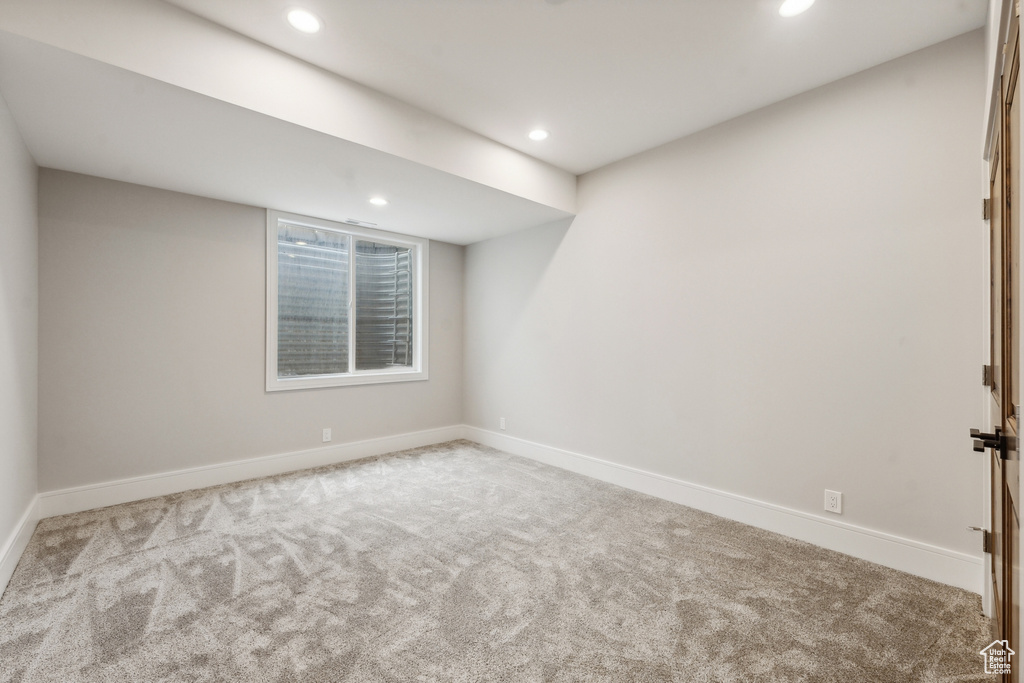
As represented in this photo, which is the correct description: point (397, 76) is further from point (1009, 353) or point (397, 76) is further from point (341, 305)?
point (1009, 353)

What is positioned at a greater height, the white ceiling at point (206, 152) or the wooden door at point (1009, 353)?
the white ceiling at point (206, 152)

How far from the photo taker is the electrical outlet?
2.54m

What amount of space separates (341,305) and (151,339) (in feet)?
5.17

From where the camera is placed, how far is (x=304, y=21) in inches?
83.1

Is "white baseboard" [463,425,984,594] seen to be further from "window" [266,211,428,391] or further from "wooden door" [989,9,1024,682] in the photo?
"window" [266,211,428,391]

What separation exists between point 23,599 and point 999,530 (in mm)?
3956

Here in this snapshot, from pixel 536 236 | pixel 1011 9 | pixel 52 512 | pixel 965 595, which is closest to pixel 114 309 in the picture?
pixel 52 512

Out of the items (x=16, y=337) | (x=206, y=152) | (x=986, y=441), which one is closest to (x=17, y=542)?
(x=16, y=337)

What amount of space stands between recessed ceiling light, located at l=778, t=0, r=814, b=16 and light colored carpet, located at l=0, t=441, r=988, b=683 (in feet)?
8.73

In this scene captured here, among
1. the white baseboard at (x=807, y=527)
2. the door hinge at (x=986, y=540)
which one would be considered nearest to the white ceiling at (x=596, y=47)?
the door hinge at (x=986, y=540)

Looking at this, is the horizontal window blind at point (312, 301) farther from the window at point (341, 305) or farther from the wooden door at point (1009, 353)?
the wooden door at point (1009, 353)

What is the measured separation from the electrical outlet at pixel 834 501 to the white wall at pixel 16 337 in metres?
4.17

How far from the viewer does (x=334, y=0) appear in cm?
199

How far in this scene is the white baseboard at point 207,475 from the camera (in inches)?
119
